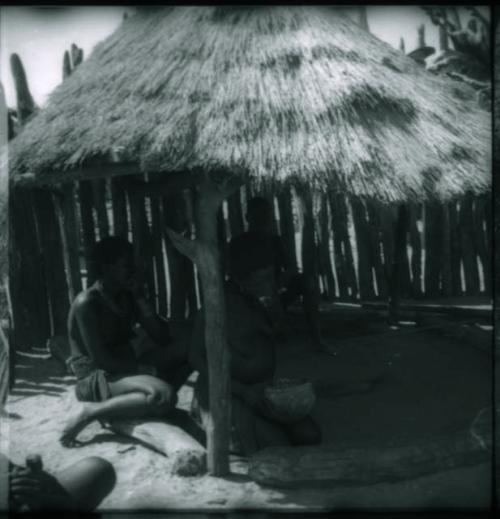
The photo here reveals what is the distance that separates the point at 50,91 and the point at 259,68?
6.29 ft

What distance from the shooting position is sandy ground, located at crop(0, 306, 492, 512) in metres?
4.21

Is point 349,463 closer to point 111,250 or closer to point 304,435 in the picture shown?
point 304,435

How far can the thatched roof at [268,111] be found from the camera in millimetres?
4184

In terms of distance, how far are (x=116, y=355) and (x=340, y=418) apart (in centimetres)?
169

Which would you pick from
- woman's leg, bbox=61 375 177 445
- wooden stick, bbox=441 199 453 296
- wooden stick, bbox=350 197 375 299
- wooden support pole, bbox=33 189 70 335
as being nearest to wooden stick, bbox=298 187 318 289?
wooden stick, bbox=350 197 375 299

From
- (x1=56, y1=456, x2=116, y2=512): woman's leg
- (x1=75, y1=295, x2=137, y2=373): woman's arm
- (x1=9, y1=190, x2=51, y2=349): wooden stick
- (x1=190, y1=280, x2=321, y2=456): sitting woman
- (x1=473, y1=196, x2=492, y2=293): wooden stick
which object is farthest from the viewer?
(x1=473, y1=196, x2=492, y2=293): wooden stick

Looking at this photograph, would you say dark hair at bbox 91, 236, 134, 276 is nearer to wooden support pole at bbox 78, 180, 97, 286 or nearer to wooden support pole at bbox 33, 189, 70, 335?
wooden support pole at bbox 78, 180, 97, 286

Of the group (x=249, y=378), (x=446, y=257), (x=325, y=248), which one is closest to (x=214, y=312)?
(x=249, y=378)

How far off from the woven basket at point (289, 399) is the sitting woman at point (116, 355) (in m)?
0.79

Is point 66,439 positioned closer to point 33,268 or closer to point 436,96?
point 33,268

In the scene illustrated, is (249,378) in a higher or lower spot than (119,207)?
lower

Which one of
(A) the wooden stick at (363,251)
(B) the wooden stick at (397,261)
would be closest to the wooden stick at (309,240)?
(A) the wooden stick at (363,251)

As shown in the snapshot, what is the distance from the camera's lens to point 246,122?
14.0 ft

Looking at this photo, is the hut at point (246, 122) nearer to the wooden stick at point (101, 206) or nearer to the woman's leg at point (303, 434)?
the woman's leg at point (303, 434)
